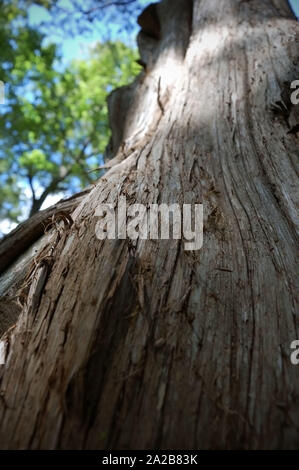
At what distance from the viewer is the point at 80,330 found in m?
1.00

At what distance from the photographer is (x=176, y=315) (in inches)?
43.1

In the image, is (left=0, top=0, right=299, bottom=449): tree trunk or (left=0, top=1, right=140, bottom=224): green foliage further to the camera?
(left=0, top=1, right=140, bottom=224): green foliage

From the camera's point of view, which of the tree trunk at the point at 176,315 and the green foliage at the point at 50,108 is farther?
the green foliage at the point at 50,108

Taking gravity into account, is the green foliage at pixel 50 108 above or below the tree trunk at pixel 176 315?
above

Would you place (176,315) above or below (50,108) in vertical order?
below

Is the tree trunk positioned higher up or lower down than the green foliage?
lower down

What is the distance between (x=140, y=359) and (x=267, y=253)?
74 centimetres

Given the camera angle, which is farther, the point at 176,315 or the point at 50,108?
the point at 50,108

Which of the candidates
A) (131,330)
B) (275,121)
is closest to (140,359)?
(131,330)

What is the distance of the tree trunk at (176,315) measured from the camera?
855 mm

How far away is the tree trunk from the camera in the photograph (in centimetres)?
85

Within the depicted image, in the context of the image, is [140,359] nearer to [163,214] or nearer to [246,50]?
[163,214]
